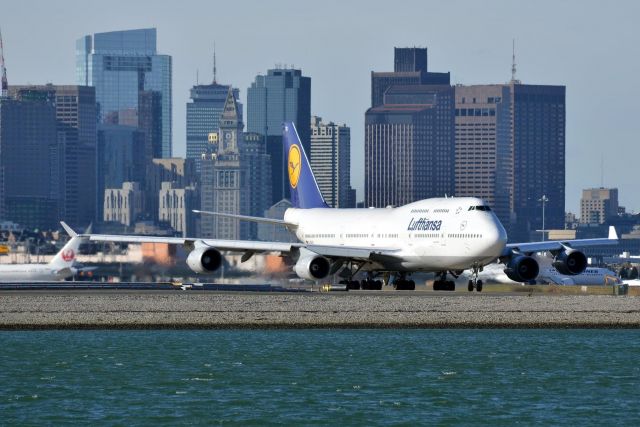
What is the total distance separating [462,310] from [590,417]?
34.5 meters

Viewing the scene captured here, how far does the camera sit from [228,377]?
59.6 m

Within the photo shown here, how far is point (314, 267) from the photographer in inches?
3866

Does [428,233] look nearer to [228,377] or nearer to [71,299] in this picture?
[71,299]

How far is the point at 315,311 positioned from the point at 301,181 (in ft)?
124

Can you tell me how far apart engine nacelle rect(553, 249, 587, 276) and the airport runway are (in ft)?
9.63

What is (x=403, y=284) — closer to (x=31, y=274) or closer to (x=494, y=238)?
(x=494, y=238)

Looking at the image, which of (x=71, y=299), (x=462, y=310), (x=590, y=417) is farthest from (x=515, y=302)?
(x=590, y=417)

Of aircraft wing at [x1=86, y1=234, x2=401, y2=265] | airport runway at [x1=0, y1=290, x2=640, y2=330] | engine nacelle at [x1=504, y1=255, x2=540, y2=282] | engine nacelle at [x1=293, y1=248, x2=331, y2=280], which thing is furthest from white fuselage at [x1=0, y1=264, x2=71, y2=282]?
engine nacelle at [x1=504, y1=255, x2=540, y2=282]

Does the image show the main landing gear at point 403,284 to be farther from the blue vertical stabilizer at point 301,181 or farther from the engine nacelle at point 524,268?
the blue vertical stabilizer at point 301,181

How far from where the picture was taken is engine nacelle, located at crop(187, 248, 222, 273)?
101 metres

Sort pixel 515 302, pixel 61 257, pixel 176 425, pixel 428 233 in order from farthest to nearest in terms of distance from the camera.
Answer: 1. pixel 61 257
2. pixel 428 233
3. pixel 515 302
4. pixel 176 425

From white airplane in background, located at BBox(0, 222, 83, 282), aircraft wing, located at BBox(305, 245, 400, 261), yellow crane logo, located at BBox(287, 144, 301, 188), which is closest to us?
aircraft wing, located at BBox(305, 245, 400, 261)

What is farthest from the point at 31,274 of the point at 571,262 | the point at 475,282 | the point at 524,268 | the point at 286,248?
the point at 571,262

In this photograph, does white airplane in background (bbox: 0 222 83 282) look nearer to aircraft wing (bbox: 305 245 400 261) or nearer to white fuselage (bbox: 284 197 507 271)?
white fuselage (bbox: 284 197 507 271)
